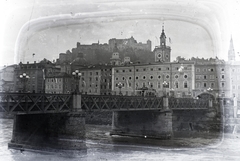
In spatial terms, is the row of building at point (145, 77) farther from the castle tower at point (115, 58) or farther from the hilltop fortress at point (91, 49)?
the castle tower at point (115, 58)

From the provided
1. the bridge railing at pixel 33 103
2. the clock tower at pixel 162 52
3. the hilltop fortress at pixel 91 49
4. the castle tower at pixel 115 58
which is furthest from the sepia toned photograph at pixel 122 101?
the castle tower at pixel 115 58

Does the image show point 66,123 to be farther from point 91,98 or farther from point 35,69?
point 35,69

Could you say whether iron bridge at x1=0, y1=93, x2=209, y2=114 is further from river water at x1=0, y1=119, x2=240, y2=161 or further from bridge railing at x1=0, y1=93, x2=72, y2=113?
river water at x1=0, y1=119, x2=240, y2=161

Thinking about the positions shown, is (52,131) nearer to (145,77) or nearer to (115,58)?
(145,77)

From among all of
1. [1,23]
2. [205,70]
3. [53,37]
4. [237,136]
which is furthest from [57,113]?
[205,70]

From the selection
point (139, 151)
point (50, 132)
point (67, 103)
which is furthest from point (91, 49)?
point (50, 132)

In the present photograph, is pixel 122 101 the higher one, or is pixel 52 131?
pixel 122 101

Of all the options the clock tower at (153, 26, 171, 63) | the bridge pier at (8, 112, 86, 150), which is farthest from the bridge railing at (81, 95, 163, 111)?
the clock tower at (153, 26, 171, 63)
